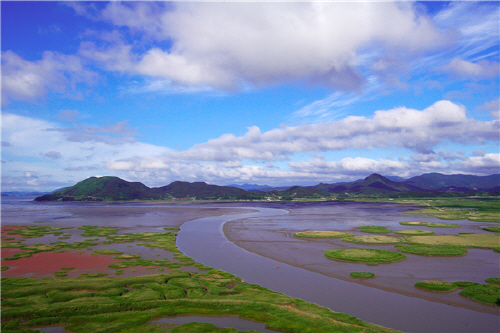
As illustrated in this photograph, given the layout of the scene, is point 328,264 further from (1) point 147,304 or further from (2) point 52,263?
(2) point 52,263

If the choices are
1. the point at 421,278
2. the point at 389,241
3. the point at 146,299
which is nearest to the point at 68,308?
the point at 146,299

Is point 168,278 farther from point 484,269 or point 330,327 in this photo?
point 484,269

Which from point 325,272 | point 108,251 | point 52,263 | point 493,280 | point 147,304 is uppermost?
point 52,263

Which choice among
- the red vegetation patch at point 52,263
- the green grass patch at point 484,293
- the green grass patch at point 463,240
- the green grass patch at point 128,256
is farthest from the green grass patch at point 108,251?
the green grass patch at point 463,240

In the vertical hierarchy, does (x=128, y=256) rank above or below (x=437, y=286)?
above

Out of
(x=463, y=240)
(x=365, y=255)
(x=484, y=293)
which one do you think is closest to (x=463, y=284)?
(x=484, y=293)

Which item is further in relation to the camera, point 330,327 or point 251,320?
point 251,320

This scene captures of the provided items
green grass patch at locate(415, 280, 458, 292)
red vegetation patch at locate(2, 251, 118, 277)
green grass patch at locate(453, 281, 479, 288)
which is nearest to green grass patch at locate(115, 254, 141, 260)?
red vegetation patch at locate(2, 251, 118, 277)
